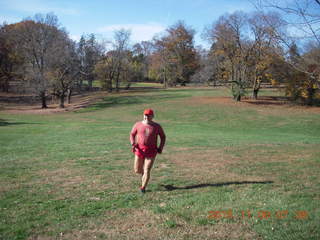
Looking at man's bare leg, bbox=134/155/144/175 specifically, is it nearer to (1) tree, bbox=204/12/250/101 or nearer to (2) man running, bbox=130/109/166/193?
(2) man running, bbox=130/109/166/193

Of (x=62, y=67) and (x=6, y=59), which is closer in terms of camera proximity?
(x=62, y=67)

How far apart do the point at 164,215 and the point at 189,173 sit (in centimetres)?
310

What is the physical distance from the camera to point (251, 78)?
4050cm

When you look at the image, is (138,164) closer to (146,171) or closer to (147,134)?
(146,171)

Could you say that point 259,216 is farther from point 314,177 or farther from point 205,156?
point 205,156

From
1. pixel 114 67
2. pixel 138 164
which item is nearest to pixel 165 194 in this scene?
pixel 138 164

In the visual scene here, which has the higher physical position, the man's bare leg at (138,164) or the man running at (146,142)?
the man running at (146,142)

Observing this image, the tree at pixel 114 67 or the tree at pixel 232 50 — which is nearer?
the tree at pixel 232 50
